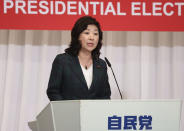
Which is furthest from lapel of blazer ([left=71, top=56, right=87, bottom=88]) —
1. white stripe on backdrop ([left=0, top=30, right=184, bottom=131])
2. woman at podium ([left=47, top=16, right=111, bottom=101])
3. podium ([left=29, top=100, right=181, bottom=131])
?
white stripe on backdrop ([left=0, top=30, right=184, bottom=131])

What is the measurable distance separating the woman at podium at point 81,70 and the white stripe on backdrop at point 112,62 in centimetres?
122

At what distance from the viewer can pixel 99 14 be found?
330 centimetres

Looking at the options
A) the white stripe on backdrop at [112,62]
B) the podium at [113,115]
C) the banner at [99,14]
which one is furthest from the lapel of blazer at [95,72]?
the white stripe on backdrop at [112,62]

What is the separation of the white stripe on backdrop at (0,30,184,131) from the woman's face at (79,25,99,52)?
1.26 meters

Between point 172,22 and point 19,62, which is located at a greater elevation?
point 172,22

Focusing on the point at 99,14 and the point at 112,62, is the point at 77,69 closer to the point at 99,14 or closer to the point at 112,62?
the point at 99,14

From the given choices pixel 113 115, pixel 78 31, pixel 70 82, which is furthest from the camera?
pixel 78 31

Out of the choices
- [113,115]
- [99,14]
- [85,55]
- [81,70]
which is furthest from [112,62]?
[113,115]

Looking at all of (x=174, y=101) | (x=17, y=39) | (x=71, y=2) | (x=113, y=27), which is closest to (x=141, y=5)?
(x=113, y=27)

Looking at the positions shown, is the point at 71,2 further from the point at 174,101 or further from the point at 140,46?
the point at 174,101

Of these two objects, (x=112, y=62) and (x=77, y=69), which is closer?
(x=77, y=69)

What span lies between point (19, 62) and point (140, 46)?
118 cm

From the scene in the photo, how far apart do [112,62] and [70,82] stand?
1.42m

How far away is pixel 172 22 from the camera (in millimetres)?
3322
